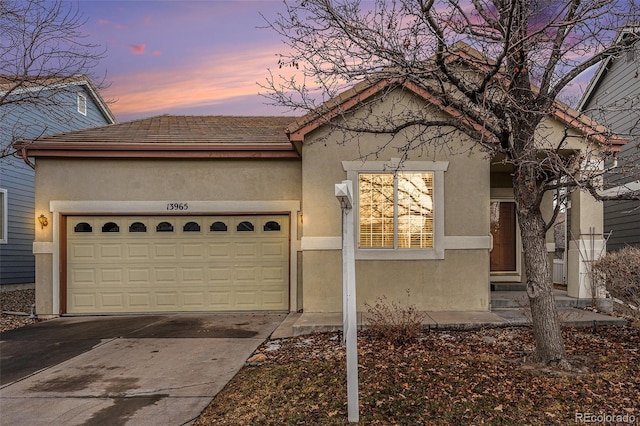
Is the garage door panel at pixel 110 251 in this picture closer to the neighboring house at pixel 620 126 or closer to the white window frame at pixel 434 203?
the white window frame at pixel 434 203

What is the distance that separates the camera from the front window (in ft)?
27.3

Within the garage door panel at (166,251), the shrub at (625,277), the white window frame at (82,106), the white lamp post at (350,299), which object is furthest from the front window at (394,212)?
the white window frame at (82,106)

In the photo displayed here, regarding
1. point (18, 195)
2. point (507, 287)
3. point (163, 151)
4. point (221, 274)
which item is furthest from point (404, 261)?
point (18, 195)

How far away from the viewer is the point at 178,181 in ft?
31.3

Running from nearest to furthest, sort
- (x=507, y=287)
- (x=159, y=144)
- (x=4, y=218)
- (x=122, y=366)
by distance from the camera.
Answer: (x=122, y=366), (x=159, y=144), (x=507, y=287), (x=4, y=218)

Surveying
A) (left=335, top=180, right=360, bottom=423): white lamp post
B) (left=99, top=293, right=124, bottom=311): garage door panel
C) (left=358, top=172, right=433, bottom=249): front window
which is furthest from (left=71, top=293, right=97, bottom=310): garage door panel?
(left=335, top=180, right=360, bottom=423): white lamp post

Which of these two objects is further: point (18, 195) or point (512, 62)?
point (18, 195)

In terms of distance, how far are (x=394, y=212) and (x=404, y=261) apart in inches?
39.5

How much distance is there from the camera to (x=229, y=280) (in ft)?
31.6

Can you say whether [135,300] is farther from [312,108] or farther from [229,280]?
[312,108]

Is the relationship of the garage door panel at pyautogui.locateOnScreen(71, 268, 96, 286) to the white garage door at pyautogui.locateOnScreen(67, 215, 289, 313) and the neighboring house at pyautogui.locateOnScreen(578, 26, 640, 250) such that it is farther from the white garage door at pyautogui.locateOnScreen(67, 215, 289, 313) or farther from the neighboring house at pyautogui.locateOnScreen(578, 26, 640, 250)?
the neighboring house at pyautogui.locateOnScreen(578, 26, 640, 250)

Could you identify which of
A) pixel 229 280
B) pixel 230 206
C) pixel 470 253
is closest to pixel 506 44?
pixel 470 253

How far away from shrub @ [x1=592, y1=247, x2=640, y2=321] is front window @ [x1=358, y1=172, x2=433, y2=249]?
2.96 metres

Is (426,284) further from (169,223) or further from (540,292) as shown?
(169,223)
